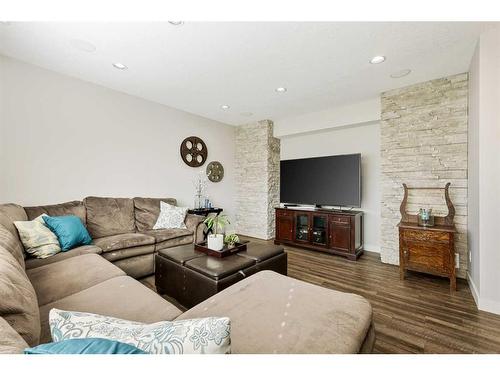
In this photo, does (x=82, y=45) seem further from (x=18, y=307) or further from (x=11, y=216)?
(x=18, y=307)

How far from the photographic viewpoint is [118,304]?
1193 mm

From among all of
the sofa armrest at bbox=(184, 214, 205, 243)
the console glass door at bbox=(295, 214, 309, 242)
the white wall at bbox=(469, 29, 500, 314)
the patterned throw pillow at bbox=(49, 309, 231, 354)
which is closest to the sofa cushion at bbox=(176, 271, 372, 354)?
the patterned throw pillow at bbox=(49, 309, 231, 354)

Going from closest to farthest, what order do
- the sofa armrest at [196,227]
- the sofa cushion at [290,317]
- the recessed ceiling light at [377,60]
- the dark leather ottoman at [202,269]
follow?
the sofa cushion at [290,317] < the dark leather ottoman at [202,269] < the recessed ceiling light at [377,60] < the sofa armrest at [196,227]

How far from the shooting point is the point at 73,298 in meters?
1.29

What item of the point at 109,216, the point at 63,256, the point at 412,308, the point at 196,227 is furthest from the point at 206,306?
the point at 109,216

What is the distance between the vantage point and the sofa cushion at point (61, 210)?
7.77ft

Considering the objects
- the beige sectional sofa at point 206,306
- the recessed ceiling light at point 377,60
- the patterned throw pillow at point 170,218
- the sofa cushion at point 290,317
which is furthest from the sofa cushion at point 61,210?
the recessed ceiling light at point 377,60

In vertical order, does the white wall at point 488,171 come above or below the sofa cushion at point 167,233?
above

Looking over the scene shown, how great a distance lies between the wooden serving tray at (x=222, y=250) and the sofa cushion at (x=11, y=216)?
1.60 meters

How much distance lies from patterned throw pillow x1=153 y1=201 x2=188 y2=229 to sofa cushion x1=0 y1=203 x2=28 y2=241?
1377 millimetres

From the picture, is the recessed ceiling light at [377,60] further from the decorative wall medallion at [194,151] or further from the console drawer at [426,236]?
the decorative wall medallion at [194,151]
